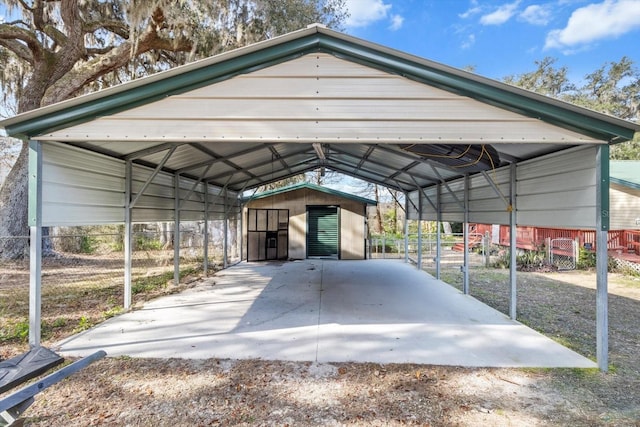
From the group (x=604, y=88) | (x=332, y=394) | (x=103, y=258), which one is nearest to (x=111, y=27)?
(x=103, y=258)

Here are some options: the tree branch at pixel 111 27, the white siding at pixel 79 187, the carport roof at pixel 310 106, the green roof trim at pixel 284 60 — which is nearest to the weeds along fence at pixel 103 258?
the white siding at pixel 79 187

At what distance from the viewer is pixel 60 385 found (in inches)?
117

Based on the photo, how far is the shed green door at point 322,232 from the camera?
42.3ft

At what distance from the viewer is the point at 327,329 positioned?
4496 mm

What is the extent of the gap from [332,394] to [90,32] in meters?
11.5

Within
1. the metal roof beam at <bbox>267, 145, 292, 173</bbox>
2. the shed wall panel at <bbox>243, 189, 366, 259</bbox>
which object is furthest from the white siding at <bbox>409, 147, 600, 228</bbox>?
the shed wall panel at <bbox>243, 189, 366, 259</bbox>

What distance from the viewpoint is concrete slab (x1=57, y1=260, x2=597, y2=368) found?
3.68 meters

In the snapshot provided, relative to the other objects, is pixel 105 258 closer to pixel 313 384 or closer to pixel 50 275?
pixel 50 275

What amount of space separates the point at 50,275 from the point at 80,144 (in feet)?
20.6

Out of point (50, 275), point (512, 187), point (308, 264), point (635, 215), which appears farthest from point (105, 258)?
point (635, 215)

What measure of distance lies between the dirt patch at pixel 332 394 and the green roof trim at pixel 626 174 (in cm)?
720

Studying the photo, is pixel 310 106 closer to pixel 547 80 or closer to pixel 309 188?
pixel 309 188

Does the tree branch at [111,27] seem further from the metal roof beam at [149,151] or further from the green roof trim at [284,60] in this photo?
the green roof trim at [284,60]

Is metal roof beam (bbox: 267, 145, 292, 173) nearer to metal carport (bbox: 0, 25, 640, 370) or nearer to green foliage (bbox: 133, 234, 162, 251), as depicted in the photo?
metal carport (bbox: 0, 25, 640, 370)
